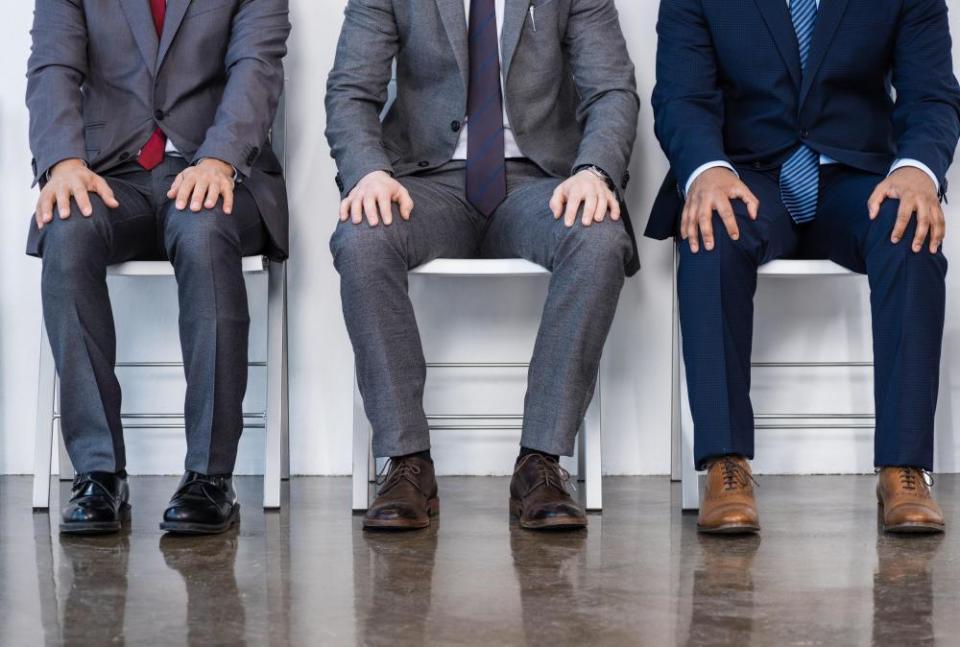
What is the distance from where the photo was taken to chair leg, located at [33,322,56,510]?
2.30 meters

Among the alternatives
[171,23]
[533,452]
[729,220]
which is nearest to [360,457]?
[533,452]

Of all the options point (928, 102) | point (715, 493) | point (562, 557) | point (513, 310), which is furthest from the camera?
point (513, 310)

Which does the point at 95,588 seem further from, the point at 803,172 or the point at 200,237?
the point at 803,172

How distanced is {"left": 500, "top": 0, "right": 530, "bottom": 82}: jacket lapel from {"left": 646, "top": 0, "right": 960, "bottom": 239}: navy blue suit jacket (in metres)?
0.32

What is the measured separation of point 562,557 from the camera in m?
1.80

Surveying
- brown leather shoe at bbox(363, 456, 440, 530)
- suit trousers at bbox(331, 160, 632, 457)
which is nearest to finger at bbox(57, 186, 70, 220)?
suit trousers at bbox(331, 160, 632, 457)

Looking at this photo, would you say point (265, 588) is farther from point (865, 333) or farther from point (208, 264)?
point (865, 333)

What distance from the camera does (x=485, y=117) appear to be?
7.71 feet

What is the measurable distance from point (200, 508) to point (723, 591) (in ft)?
2.98

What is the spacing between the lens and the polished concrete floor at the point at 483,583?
139cm

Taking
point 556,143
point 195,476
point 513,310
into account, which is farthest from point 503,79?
point 195,476

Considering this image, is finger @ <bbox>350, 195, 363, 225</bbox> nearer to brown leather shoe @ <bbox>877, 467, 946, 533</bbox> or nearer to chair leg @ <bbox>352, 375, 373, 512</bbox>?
chair leg @ <bbox>352, 375, 373, 512</bbox>

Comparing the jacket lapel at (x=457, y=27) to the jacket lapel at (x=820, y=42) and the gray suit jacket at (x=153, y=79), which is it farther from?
the jacket lapel at (x=820, y=42)

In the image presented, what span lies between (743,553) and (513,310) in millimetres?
1022
